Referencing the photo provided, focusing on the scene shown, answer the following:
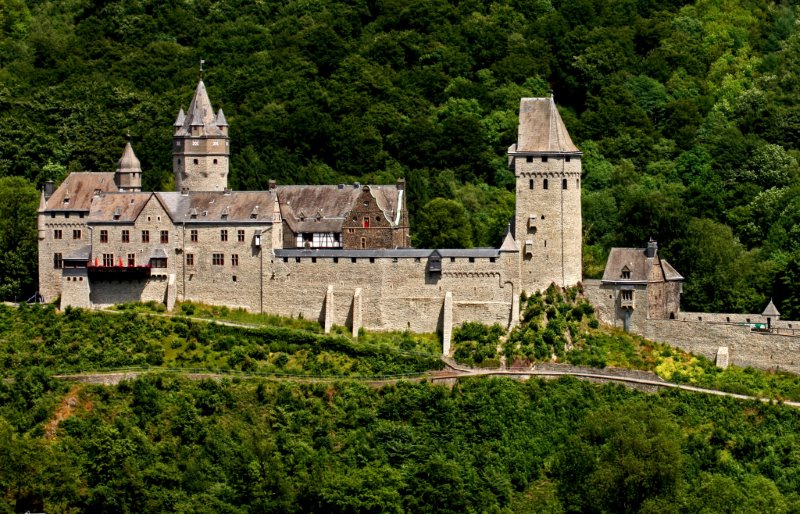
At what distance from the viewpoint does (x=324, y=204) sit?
85562 mm

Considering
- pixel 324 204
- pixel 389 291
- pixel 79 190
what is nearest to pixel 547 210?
pixel 389 291

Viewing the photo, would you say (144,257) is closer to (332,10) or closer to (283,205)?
(283,205)

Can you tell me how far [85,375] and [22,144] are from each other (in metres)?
30.7

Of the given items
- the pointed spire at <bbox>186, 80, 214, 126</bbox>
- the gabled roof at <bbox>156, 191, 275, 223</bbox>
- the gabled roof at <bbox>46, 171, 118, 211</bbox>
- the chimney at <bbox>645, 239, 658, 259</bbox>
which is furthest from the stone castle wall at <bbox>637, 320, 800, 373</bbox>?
the gabled roof at <bbox>46, 171, 118, 211</bbox>

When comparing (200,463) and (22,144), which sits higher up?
(22,144)

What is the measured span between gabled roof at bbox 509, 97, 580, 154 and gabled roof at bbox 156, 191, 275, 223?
36.7 ft

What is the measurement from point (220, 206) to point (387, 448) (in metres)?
15.7

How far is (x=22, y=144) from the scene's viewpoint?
344 ft

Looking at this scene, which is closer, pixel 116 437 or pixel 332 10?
pixel 116 437

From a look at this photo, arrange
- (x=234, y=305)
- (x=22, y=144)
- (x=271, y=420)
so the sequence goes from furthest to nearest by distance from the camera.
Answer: (x=22, y=144), (x=234, y=305), (x=271, y=420)

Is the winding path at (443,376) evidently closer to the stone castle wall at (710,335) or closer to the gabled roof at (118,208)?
the stone castle wall at (710,335)

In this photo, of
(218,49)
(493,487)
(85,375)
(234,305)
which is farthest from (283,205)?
(218,49)

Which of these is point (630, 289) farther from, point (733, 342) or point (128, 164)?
point (128, 164)

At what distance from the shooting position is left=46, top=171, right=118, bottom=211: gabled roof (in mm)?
85375
